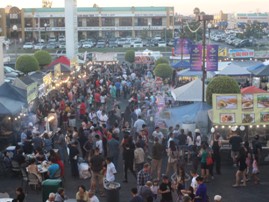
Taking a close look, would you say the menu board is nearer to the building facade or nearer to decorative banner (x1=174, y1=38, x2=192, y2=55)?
decorative banner (x1=174, y1=38, x2=192, y2=55)

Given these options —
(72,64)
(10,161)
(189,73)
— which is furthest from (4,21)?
(10,161)

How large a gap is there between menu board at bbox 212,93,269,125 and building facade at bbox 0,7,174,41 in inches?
2781

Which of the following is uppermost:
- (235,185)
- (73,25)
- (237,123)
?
(73,25)

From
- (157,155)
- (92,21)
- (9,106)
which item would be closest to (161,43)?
(92,21)

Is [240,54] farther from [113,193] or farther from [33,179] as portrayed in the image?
[113,193]

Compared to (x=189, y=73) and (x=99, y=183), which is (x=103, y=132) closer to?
(x=99, y=183)

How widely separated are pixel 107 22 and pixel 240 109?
74822 millimetres

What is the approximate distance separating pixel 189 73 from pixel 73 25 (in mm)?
14418

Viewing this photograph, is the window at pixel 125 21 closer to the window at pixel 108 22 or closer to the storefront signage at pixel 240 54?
the window at pixel 108 22

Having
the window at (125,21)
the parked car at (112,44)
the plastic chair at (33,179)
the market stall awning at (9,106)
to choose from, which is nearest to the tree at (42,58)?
the market stall awning at (9,106)

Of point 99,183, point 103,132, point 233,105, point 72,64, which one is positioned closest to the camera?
point 99,183

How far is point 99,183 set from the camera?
12383 millimetres

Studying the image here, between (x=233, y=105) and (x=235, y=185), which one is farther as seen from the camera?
(x=233, y=105)

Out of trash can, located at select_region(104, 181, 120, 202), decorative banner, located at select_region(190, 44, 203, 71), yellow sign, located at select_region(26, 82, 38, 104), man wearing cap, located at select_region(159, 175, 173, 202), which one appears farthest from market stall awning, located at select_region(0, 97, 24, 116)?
man wearing cap, located at select_region(159, 175, 173, 202)
